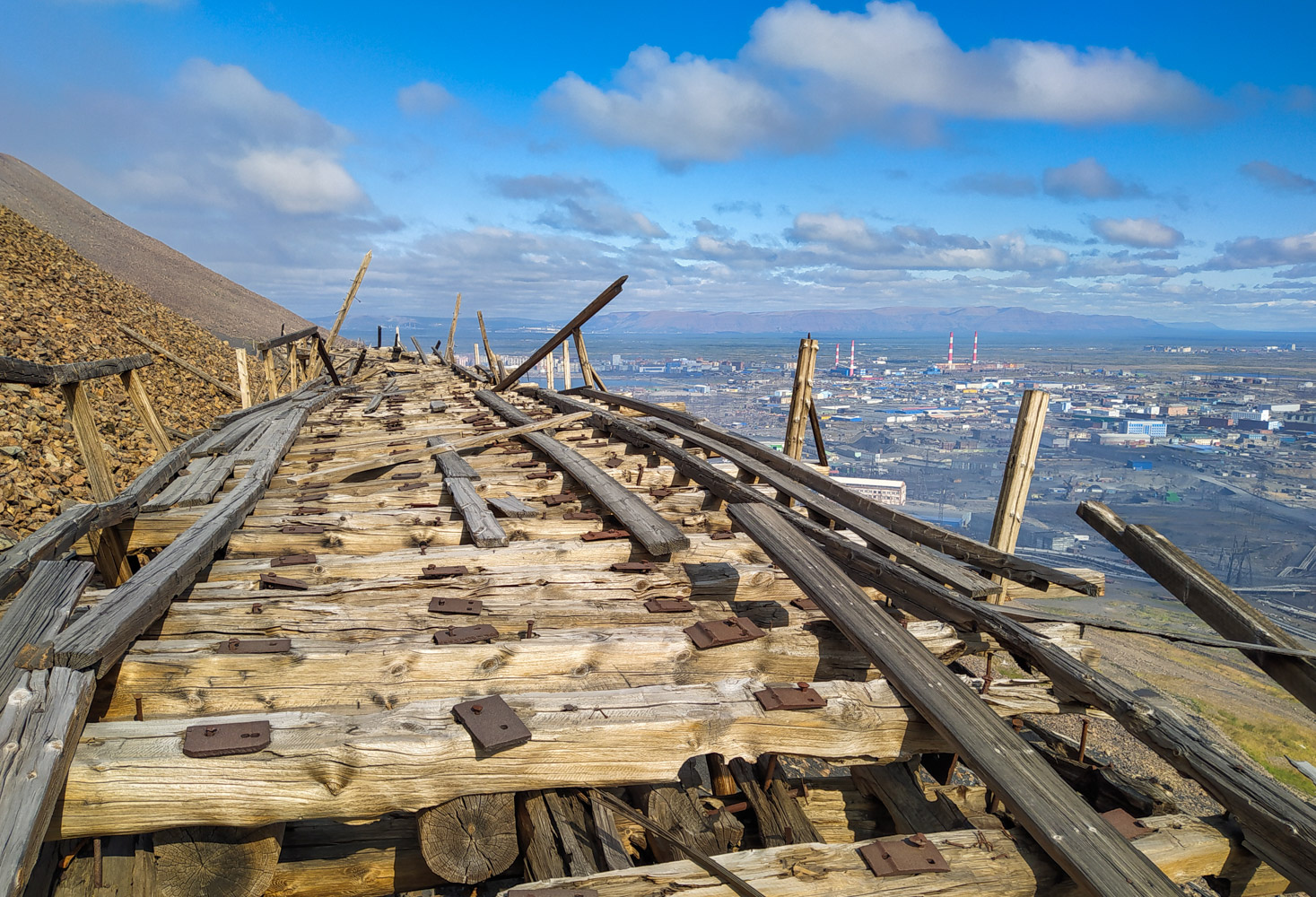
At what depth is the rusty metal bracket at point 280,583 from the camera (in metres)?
3.43

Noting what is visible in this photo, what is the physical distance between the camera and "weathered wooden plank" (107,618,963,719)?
2.53 meters

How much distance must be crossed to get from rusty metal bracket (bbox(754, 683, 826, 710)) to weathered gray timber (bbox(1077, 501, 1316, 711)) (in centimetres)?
137

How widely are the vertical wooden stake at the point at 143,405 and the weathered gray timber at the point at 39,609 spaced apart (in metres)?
5.15

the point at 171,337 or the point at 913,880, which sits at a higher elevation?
the point at 171,337

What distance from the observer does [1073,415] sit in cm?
9400

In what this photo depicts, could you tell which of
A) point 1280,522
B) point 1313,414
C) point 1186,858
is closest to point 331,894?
point 1186,858

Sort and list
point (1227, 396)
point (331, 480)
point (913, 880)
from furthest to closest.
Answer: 1. point (1227, 396)
2. point (331, 480)
3. point (913, 880)

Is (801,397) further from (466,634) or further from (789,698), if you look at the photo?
(789,698)

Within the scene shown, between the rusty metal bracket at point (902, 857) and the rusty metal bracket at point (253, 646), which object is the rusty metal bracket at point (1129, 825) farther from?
the rusty metal bracket at point (253, 646)

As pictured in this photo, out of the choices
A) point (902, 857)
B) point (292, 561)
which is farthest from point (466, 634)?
point (902, 857)

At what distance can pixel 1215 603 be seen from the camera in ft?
9.49

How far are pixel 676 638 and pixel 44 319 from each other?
17694 millimetres

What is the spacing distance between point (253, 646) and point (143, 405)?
257 inches

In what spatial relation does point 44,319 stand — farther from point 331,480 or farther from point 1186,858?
point 1186,858
